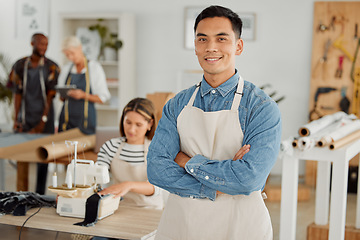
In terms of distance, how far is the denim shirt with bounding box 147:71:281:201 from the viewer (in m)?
1.69

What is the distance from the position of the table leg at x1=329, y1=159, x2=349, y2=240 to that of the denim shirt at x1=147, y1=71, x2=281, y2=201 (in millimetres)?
899

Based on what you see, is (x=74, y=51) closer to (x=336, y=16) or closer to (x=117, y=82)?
(x=117, y=82)

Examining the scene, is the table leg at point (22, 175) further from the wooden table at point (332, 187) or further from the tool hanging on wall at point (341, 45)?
the tool hanging on wall at point (341, 45)

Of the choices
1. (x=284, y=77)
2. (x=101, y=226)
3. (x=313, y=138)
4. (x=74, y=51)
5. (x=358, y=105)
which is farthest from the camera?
(x=284, y=77)

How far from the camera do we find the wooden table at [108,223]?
199 cm

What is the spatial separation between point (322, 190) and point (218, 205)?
1.86 m

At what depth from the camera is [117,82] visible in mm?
6398

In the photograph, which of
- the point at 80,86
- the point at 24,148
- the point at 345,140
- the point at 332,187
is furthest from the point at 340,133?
the point at 80,86

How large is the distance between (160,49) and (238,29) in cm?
481

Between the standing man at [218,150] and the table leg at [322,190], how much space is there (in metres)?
1.71

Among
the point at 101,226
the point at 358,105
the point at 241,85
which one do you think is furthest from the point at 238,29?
the point at 358,105

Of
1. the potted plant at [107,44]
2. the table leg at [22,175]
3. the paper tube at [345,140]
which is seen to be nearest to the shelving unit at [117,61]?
the potted plant at [107,44]

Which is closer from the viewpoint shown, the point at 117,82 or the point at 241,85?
the point at 241,85

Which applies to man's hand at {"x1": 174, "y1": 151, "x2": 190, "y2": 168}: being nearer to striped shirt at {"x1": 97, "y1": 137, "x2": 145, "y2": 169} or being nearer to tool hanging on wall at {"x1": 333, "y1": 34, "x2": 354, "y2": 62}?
striped shirt at {"x1": 97, "y1": 137, "x2": 145, "y2": 169}
